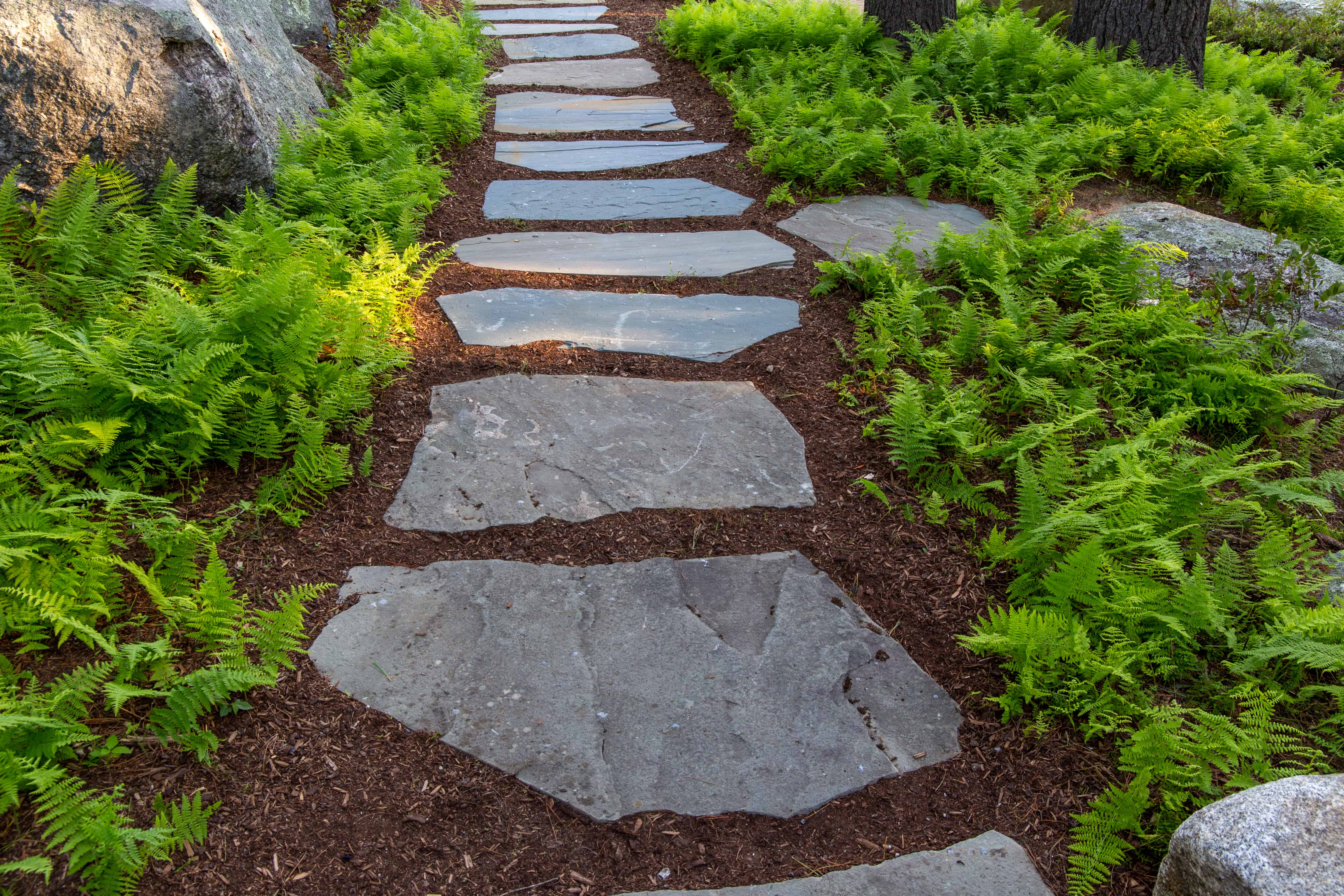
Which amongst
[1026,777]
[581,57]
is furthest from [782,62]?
[1026,777]

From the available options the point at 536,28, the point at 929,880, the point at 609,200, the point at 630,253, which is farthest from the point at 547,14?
the point at 929,880

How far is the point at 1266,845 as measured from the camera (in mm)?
1997

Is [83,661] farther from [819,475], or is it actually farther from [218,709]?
[819,475]

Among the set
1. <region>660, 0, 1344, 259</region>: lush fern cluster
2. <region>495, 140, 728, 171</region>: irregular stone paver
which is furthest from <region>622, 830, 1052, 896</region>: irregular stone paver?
<region>495, 140, 728, 171</region>: irregular stone paver

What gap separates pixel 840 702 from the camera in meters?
2.75

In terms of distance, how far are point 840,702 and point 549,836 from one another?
958mm

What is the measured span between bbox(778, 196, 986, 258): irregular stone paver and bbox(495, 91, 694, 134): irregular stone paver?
2.07m

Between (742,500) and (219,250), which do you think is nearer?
(742,500)

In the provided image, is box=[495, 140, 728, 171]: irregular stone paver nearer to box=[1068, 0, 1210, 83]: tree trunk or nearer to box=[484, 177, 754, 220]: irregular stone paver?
box=[484, 177, 754, 220]: irregular stone paver

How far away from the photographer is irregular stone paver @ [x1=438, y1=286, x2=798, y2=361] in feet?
14.7

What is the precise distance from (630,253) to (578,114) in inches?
→ 114

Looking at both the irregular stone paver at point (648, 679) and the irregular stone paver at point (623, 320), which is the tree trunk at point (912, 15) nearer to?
the irregular stone paver at point (623, 320)

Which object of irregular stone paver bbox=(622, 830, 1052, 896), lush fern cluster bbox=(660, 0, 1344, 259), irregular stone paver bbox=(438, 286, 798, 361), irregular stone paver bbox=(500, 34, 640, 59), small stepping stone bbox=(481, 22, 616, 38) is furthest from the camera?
small stepping stone bbox=(481, 22, 616, 38)

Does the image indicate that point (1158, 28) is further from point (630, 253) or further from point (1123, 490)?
point (1123, 490)
